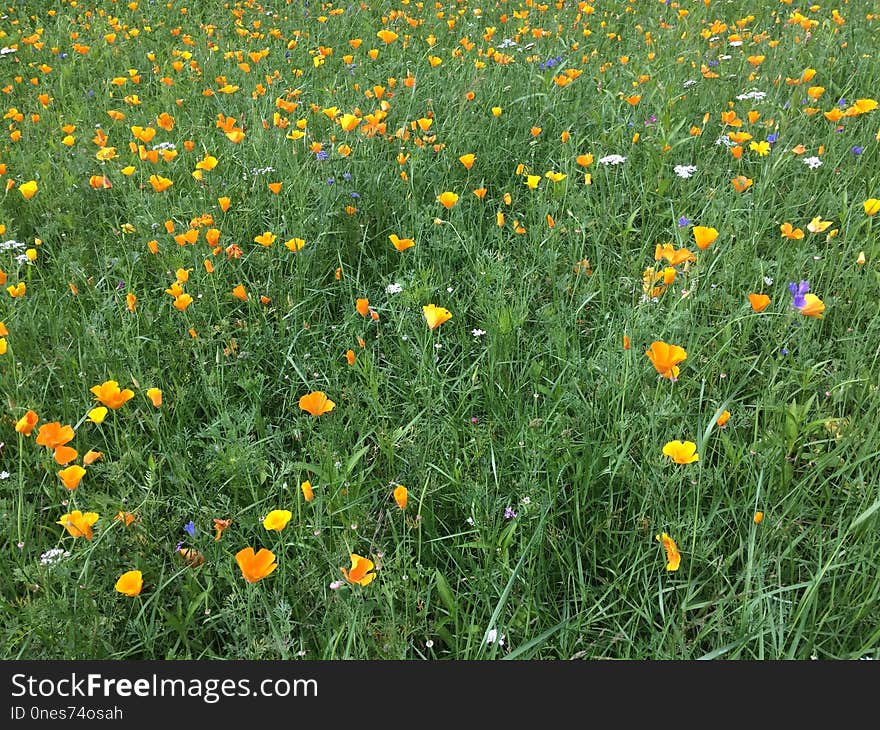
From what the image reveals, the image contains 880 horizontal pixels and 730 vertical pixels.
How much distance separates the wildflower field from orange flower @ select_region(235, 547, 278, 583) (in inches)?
0.4

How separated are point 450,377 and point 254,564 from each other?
0.94 m

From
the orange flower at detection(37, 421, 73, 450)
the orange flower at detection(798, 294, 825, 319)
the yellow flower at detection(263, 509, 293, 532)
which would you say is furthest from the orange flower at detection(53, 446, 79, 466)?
the orange flower at detection(798, 294, 825, 319)

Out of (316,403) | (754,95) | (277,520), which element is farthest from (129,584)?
(754,95)

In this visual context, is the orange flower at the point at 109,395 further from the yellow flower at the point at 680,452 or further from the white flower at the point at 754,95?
the white flower at the point at 754,95

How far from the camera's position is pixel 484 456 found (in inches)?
68.8

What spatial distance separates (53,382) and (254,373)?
58 cm

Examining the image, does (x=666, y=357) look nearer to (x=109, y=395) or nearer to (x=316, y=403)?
(x=316, y=403)

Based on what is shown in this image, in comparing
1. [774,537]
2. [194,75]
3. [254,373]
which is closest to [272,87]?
[194,75]

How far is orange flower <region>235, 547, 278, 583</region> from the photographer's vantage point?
1.27 meters

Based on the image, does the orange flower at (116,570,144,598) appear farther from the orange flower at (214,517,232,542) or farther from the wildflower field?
the orange flower at (214,517,232,542)

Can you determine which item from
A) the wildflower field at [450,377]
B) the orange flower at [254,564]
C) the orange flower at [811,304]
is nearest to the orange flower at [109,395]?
the wildflower field at [450,377]

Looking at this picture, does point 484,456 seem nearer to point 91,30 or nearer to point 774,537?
point 774,537

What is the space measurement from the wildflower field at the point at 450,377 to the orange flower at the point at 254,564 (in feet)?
0.04

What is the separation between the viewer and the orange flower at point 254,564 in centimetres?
127
